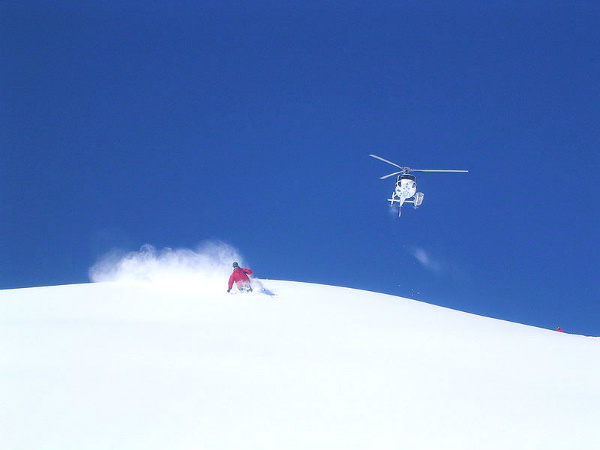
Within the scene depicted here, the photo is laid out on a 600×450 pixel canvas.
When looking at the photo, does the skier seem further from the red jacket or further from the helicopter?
the helicopter

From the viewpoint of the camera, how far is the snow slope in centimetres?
407

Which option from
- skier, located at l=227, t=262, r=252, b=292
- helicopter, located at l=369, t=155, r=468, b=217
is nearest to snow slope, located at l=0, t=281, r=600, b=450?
skier, located at l=227, t=262, r=252, b=292

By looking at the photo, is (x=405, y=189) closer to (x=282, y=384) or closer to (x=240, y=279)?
(x=240, y=279)

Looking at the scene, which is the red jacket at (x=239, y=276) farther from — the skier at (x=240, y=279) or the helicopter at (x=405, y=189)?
the helicopter at (x=405, y=189)

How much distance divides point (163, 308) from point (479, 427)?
8.48 meters

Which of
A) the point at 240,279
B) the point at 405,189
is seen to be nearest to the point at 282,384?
the point at 240,279

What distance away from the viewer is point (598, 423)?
181 inches

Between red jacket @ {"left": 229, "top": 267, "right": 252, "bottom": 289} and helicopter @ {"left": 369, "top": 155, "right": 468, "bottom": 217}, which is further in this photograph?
helicopter @ {"left": 369, "top": 155, "right": 468, "bottom": 217}

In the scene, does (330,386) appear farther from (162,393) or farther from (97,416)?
(97,416)

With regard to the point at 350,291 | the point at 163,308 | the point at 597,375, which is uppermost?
the point at 350,291

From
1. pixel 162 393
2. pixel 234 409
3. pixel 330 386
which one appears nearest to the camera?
pixel 234 409

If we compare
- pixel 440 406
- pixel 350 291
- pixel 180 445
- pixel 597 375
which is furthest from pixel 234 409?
pixel 350 291

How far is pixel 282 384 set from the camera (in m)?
5.36

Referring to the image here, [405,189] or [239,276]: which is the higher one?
[405,189]
